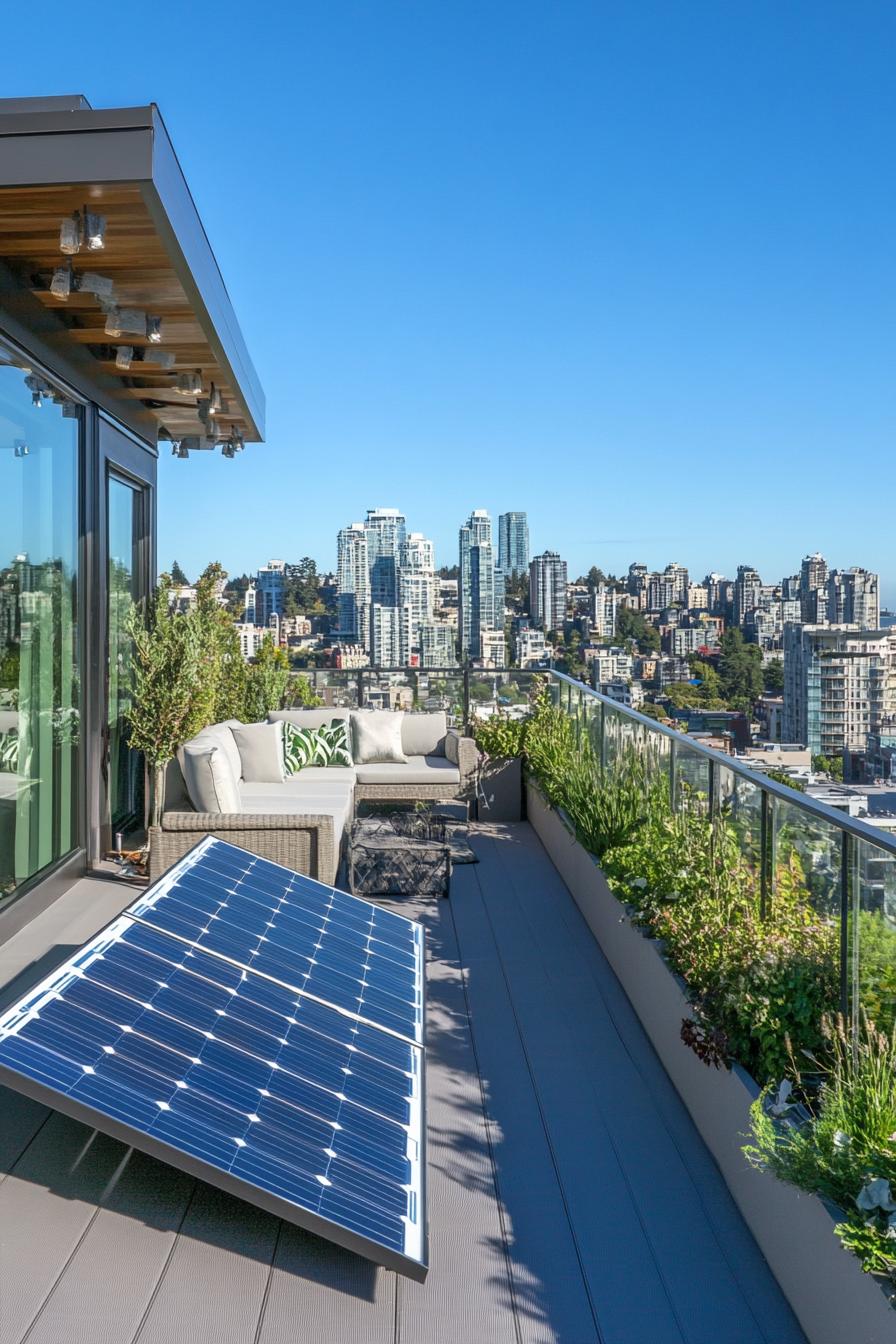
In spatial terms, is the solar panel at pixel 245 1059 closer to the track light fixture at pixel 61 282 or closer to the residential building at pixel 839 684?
the track light fixture at pixel 61 282

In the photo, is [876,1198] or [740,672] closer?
[876,1198]

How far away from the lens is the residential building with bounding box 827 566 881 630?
24.1 meters

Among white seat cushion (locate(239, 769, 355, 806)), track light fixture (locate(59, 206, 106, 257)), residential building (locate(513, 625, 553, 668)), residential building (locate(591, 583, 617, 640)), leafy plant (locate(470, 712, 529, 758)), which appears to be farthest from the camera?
residential building (locate(591, 583, 617, 640))

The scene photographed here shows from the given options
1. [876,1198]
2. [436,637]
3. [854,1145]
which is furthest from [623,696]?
[436,637]

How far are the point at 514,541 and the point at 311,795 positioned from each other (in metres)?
30.6

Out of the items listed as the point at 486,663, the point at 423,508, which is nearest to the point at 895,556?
the point at 423,508

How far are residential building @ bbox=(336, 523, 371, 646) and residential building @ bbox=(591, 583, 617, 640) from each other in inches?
226

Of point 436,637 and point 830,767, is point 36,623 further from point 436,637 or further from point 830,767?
point 436,637

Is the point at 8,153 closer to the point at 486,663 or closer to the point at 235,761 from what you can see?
the point at 235,761

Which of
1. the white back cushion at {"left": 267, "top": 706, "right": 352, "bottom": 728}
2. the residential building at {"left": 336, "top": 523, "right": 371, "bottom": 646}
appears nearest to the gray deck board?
the white back cushion at {"left": 267, "top": 706, "right": 352, "bottom": 728}

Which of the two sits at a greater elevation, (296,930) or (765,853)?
(765,853)

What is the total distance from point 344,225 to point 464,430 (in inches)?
842

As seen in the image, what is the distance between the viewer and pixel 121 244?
424 cm

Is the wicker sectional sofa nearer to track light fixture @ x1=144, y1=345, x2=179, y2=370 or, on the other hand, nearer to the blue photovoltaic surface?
the blue photovoltaic surface
